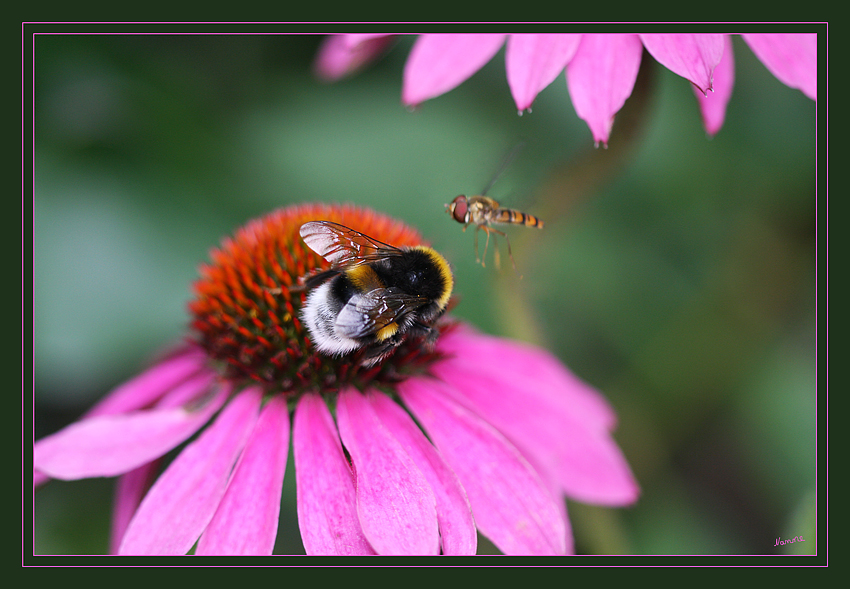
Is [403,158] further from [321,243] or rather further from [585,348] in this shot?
[321,243]

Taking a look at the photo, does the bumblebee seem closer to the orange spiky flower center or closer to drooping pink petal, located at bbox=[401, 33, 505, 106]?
the orange spiky flower center

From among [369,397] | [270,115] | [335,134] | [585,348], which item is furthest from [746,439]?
[270,115]

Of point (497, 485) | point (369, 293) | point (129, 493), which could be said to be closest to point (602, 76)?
point (369, 293)

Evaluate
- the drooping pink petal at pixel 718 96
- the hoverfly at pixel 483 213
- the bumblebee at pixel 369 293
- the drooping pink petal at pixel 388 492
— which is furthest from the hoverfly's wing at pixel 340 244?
the drooping pink petal at pixel 718 96

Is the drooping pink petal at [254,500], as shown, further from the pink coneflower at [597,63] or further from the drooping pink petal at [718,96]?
the drooping pink petal at [718,96]

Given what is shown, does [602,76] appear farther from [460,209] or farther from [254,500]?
[254,500]

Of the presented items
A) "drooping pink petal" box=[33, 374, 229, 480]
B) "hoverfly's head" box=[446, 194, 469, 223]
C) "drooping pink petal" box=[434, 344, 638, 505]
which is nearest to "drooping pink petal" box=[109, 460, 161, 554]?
"drooping pink petal" box=[33, 374, 229, 480]
